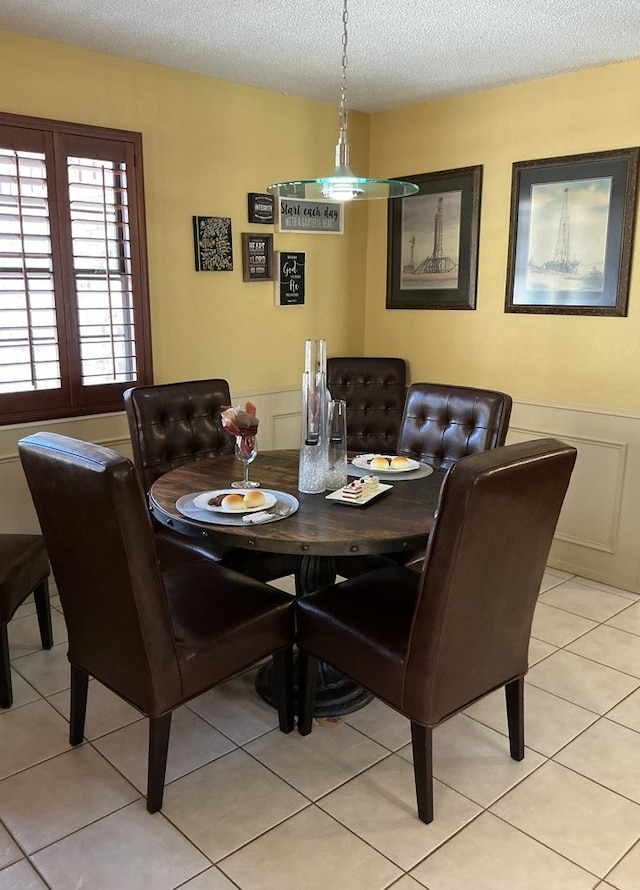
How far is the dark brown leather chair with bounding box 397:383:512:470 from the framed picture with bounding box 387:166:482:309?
104 cm

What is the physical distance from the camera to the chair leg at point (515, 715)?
2143 millimetres

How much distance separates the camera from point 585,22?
8.91 ft

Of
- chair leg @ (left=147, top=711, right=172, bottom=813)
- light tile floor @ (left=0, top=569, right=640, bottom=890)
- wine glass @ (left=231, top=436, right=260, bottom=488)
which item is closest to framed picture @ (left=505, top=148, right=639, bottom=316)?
light tile floor @ (left=0, top=569, right=640, bottom=890)

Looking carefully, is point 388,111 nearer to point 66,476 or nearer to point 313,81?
point 313,81

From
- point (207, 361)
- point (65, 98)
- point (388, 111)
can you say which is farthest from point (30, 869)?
point (388, 111)

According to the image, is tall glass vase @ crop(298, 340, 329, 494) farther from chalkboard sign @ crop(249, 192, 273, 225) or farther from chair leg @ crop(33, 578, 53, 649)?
chalkboard sign @ crop(249, 192, 273, 225)

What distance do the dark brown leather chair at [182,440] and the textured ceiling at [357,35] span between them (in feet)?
4.70

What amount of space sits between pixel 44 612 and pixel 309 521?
1.33 meters

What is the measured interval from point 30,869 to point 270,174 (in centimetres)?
329

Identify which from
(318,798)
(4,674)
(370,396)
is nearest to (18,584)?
(4,674)

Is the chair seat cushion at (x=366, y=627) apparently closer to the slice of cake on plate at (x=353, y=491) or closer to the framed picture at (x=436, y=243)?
the slice of cake on plate at (x=353, y=491)

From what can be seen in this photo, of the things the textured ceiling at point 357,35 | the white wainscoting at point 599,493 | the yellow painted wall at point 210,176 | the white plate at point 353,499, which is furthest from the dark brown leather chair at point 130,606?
the white wainscoting at point 599,493

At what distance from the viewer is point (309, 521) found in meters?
2.06

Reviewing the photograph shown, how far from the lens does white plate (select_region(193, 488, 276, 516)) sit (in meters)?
2.10
